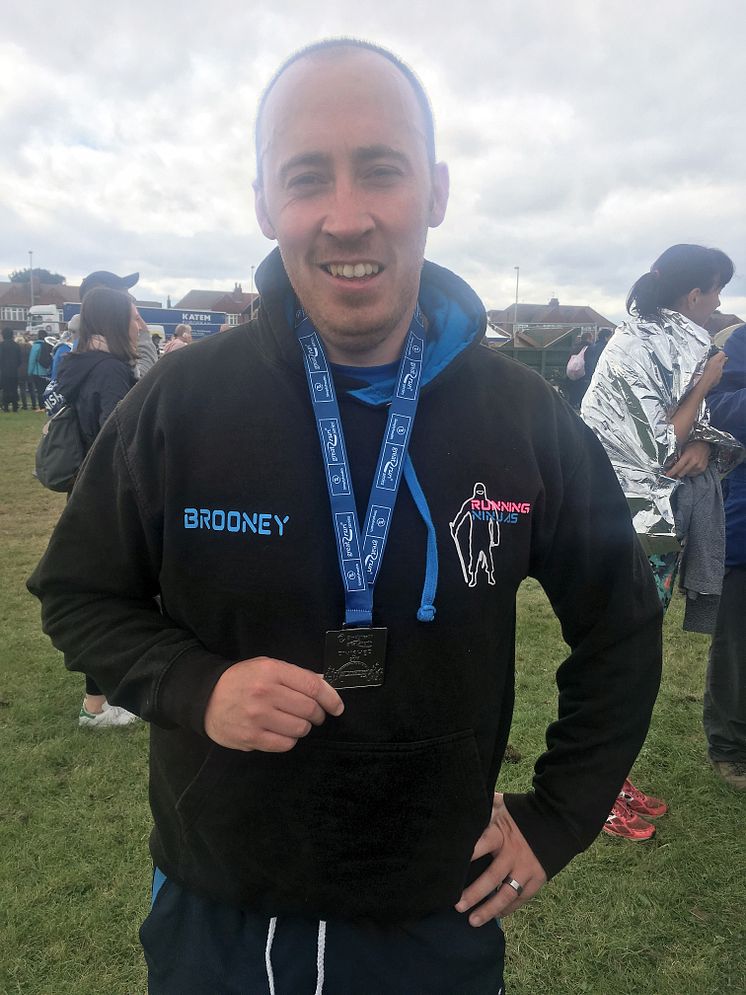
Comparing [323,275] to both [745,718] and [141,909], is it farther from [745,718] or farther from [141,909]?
[745,718]

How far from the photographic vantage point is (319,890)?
1217mm

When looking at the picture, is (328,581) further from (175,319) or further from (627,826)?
(175,319)

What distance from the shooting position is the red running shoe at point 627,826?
3.18 m

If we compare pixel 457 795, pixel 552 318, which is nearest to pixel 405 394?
pixel 457 795

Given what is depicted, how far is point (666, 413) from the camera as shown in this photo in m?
2.91

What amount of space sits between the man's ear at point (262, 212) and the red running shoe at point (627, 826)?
2914 millimetres

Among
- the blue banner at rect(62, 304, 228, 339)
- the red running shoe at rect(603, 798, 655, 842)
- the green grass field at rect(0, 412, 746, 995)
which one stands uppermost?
the blue banner at rect(62, 304, 228, 339)

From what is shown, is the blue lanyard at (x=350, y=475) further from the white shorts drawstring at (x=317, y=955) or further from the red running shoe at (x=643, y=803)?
the red running shoe at (x=643, y=803)

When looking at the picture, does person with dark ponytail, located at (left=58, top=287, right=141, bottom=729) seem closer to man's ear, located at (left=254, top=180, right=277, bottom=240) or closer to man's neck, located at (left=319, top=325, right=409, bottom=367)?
man's ear, located at (left=254, top=180, right=277, bottom=240)

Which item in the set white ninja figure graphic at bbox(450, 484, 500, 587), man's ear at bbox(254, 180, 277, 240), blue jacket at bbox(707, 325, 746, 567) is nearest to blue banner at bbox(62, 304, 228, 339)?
blue jacket at bbox(707, 325, 746, 567)

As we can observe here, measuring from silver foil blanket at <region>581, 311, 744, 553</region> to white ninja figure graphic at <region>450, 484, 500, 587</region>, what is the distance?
1.76 m

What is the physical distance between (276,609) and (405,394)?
0.44 meters

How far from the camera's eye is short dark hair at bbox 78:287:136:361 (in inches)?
150

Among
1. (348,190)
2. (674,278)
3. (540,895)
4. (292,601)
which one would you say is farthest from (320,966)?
(674,278)
